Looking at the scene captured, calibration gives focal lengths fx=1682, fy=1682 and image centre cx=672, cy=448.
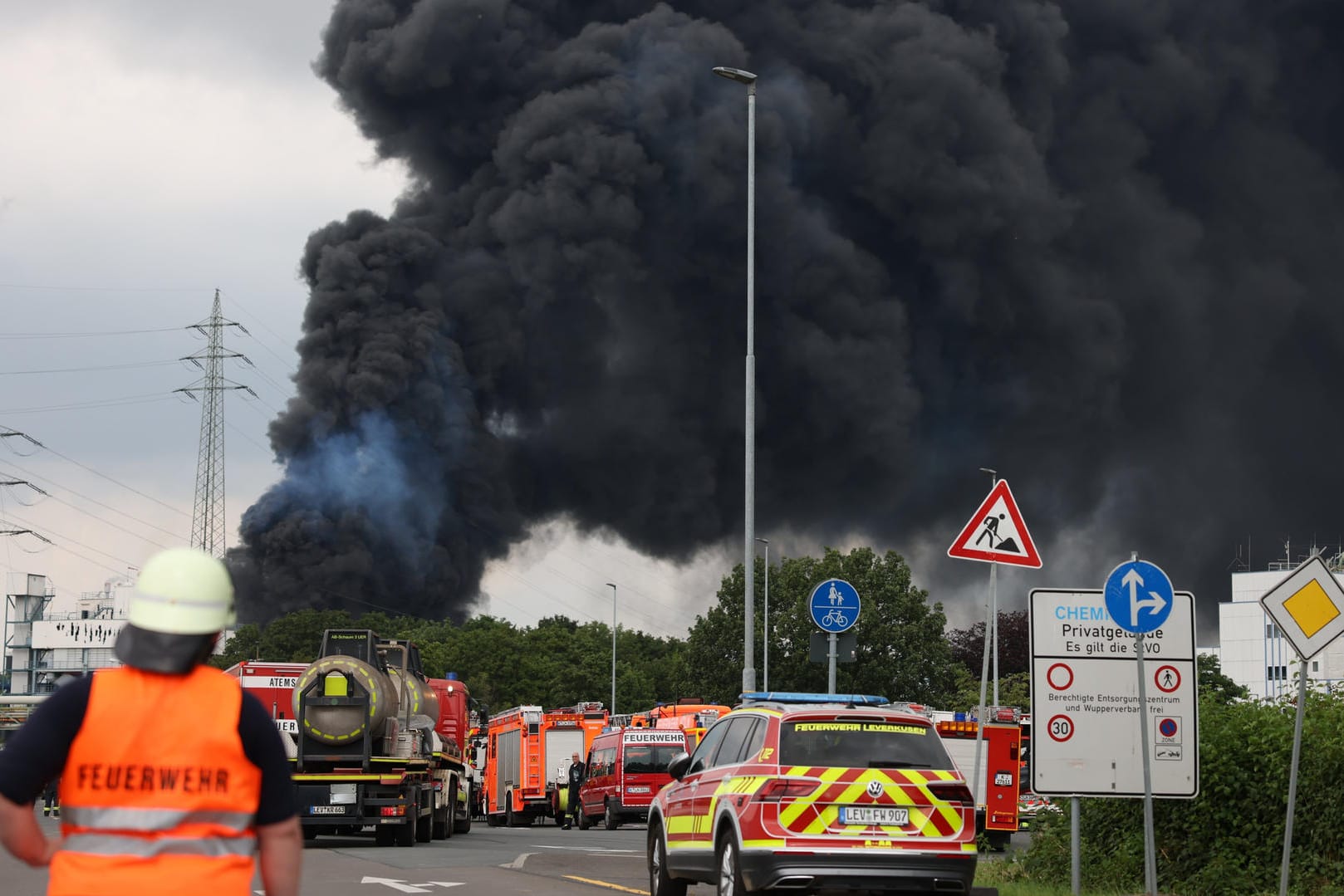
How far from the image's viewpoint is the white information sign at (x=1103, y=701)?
1293 centimetres

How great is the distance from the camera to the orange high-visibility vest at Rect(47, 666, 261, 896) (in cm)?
370

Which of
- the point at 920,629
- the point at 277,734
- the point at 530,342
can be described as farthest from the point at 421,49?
the point at 277,734

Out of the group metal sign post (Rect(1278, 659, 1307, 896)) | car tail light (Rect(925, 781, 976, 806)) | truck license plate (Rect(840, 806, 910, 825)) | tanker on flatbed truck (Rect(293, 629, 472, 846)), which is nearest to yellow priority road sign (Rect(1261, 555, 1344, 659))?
metal sign post (Rect(1278, 659, 1307, 896))

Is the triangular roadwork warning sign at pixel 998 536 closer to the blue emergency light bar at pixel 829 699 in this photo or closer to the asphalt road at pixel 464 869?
the blue emergency light bar at pixel 829 699

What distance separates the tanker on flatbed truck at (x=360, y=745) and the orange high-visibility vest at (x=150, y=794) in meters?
20.3

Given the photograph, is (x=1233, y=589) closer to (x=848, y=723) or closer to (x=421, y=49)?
(x=421, y=49)

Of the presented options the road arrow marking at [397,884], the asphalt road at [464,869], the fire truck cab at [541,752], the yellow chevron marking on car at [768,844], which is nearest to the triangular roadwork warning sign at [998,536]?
the asphalt road at [464,869]

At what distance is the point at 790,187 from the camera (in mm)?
69562

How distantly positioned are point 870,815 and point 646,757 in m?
24.7

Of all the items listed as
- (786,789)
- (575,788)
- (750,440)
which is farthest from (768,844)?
(575,788)

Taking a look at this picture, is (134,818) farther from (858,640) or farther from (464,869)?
(858,640)

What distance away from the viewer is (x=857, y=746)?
11.6 m

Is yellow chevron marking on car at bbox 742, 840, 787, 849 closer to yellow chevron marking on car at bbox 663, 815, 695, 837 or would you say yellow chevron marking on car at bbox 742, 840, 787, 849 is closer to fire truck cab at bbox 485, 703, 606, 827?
yellow chevron marking on car at bbox 663, 815, 695, 837

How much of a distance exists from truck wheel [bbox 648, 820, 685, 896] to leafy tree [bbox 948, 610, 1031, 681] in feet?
201
